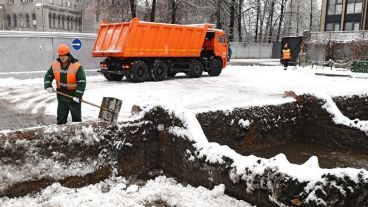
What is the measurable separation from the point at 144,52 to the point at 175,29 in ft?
5.93

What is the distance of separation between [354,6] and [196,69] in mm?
23228

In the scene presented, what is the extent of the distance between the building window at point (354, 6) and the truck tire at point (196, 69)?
2257 centimetres

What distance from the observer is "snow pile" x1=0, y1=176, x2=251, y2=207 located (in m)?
5.01

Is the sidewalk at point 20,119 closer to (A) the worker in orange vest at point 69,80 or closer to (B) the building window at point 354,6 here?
(A) the worker in orange vest at point 69,80

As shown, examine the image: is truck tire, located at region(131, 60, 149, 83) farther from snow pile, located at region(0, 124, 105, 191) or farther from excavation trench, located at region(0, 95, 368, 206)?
snow pile, located at region(0, 124, 105, 191)

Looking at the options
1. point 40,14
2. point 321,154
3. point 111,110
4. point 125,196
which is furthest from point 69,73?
point 40,14

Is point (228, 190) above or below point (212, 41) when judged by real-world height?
below

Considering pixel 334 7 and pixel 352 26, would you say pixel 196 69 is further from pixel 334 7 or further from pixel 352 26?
pixel 334 7

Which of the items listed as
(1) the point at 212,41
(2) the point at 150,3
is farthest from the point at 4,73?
(2) the point at 150,3

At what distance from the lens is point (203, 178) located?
560 cm

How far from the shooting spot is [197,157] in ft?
18.6

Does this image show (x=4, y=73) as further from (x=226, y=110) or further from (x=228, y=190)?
(x=228, y=190)

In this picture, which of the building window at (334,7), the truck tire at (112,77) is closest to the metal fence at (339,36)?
the building window at (334,7)

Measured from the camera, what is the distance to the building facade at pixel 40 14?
55312 millimetres
